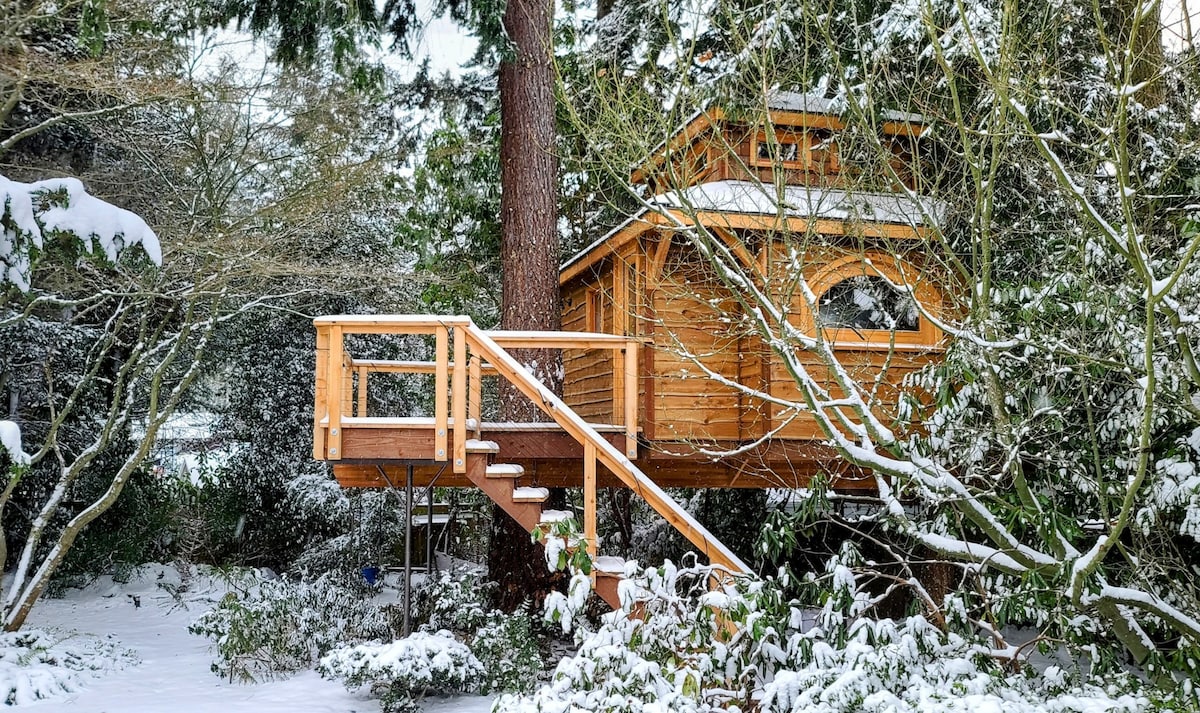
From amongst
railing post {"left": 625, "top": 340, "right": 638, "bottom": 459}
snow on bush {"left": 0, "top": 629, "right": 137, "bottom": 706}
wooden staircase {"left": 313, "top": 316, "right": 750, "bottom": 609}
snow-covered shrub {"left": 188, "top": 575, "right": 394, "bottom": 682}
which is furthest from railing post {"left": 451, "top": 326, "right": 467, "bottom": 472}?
snow on bush {"left": 0, "top": 629, "right": 137, "bottom": 706}

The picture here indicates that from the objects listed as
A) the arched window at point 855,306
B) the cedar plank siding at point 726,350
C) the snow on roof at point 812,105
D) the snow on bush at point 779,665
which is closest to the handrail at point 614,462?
the snow on bush at point 779,665

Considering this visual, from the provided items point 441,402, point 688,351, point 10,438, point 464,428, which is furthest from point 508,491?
point 10,438

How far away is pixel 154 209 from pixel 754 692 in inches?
333

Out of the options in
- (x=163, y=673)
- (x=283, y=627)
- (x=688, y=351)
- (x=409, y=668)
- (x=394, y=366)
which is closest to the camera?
(x=409, y=668)

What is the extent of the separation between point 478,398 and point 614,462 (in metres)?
1.70

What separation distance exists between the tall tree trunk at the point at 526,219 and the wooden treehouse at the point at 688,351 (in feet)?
1.84

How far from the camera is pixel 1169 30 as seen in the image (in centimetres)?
472

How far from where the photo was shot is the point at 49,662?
815 cm

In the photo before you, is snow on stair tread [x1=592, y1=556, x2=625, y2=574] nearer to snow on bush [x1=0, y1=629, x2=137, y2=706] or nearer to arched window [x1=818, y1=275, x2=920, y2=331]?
arched window [x1=818, y1=275, x2=920, y2=331]

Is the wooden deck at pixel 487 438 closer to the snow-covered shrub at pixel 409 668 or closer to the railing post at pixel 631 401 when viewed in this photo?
the railing post at pixel 631 401

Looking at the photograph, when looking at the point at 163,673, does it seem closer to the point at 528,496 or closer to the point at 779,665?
the point at 528,496

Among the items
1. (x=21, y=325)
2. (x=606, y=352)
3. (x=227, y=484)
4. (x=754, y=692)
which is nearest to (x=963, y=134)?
(x=754, y=692)

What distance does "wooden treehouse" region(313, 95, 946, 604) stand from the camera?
639 centimetres

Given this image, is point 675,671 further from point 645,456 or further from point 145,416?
point 145,416
